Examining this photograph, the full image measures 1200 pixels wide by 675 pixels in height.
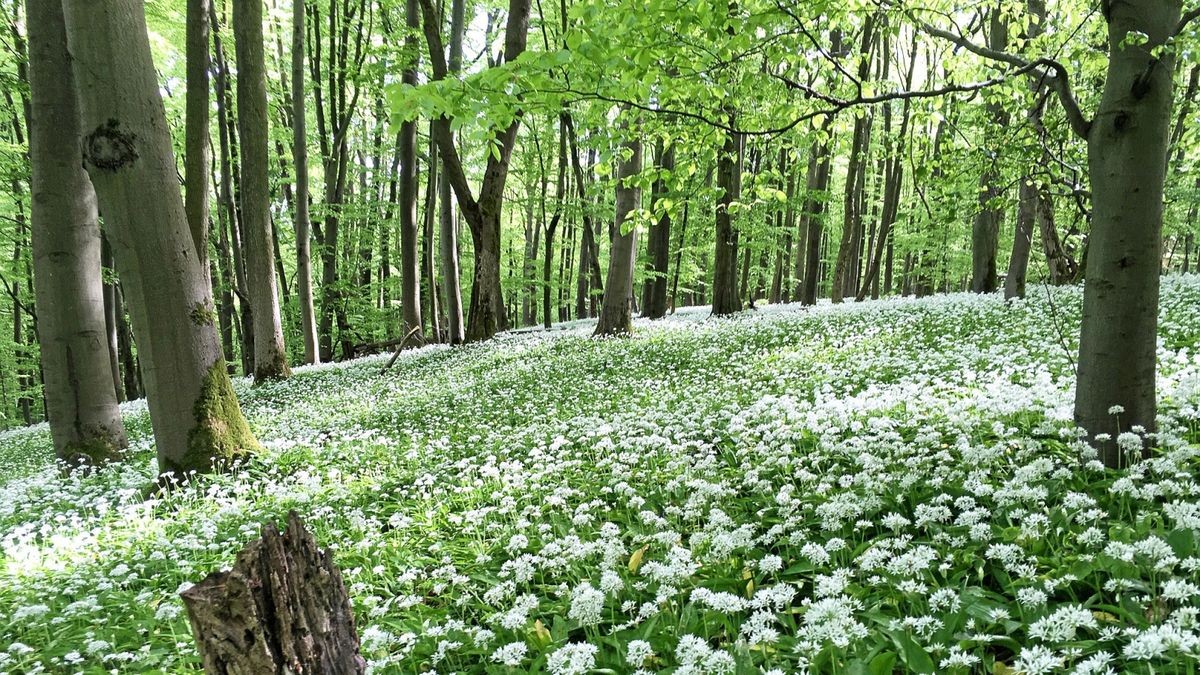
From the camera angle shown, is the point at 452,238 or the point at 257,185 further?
the point at 452,238

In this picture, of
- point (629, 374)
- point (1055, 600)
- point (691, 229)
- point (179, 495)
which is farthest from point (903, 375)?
point (691, 229)

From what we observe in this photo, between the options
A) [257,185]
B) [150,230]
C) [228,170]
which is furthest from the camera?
[228,170]

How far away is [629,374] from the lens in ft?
33.3

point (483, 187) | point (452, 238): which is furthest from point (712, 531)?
point (452, 238)

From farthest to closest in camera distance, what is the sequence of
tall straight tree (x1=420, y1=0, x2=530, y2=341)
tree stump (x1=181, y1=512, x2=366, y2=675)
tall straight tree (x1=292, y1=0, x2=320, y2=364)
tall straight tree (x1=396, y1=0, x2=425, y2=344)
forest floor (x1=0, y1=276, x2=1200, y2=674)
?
tall straight tree (x1=396, y1=0, x2=425, y2=344) → tall straight tree (x1=292, y1=0, x2=320, y2=364) → tall straight tree (x1=420, y1=0, x2=530, y2=341) → forest floor (x1=0, y1=276, x2=1200, y2=674) → tree stump (x1=181, y1=512, x2=366, y2=675)

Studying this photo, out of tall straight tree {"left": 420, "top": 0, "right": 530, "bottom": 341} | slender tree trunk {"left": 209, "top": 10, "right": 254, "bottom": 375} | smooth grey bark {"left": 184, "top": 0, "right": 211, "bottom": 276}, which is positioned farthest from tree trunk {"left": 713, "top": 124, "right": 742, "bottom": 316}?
slender tree trunk {"left": 209, "top": 10, "right": 254, "bottom": 375}

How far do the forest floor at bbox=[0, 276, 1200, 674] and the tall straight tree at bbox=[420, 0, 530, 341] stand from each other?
9.02 m

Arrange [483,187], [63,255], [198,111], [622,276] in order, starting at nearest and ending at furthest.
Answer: [63,255]
[198,111]
[622,276]
[483,187]

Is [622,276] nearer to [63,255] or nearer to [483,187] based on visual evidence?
[483,187]

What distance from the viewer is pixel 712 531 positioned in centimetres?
381

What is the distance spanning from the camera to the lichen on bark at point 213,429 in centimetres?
670

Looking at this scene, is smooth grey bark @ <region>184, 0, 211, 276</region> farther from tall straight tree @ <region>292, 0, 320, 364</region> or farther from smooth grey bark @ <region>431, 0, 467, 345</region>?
smooth grey bark @ <region>431, 0, 467, 345</region>

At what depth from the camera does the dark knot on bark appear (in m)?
5.99

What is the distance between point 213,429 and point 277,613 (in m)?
5.72
